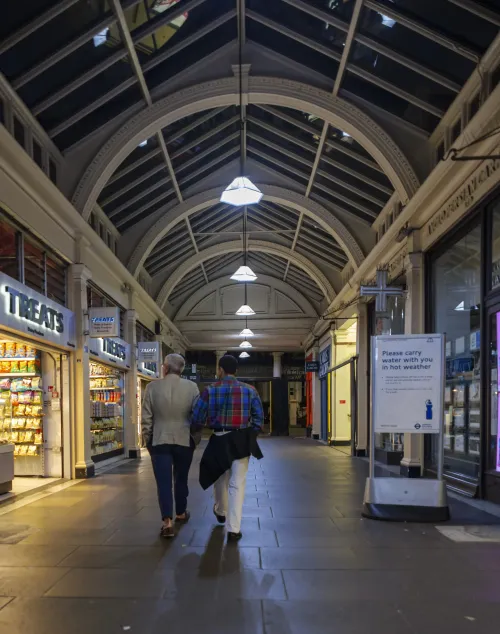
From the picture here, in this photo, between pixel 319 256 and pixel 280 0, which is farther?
pixel 319 256

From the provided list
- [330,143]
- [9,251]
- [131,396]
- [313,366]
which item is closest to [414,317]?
[330,143]

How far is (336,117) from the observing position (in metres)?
8.69

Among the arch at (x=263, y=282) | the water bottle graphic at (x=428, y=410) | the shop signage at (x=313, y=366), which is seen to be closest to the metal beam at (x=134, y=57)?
the water bottle graphic at (x=428, y=410)

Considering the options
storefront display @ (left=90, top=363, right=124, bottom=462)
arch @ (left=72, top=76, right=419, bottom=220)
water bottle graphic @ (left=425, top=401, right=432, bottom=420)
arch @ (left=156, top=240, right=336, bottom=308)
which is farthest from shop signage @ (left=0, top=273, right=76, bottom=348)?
arch @ (left=156, top=240, right=336, bottom=308)

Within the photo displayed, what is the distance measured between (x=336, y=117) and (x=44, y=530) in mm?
7345

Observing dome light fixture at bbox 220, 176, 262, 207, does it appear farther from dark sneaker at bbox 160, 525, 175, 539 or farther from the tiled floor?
dark sneaker at bbox 160, 525, 175, 539

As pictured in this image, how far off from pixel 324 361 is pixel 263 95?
1219 cm

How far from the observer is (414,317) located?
8.69m

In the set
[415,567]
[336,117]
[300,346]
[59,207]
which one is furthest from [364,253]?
[300,346]

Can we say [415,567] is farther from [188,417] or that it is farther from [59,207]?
[59,207]

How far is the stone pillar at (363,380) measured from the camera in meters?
12.7

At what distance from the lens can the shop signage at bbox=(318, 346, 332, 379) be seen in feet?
60.2

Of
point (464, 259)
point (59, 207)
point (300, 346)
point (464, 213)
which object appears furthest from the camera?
point (300, 346)

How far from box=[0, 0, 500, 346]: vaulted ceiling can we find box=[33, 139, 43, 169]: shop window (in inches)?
12.0
